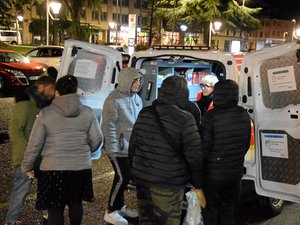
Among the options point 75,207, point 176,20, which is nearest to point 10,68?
point 75,207

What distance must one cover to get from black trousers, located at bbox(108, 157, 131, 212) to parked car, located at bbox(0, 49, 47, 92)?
411 inches

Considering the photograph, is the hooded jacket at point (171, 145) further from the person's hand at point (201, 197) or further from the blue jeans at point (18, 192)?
the blue jeans at point (18, 192)

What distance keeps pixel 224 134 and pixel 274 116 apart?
0.65m

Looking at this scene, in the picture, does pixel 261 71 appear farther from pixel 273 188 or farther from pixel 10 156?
pixel 10 156

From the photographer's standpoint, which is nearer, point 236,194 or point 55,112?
point 55,112

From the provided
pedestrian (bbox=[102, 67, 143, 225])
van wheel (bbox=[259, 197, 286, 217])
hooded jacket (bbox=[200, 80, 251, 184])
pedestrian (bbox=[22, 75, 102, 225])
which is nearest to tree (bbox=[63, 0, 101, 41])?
pedestrian (bbox=[102, 67, 143, 225])

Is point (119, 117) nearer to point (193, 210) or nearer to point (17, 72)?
point (193, 210)

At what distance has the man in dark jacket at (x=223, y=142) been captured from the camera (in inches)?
145

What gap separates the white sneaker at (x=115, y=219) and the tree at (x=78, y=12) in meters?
25.4

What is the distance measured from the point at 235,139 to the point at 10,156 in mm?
5019

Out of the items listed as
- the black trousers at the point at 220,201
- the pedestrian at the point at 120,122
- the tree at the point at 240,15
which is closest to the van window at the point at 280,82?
the black trousers at the point at 220,201

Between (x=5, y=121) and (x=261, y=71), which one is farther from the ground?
(x=261, y=71)

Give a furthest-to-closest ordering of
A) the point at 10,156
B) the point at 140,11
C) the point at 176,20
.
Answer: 1. the point at 140,11
2. the point at 176,20
3. the point at 10,156

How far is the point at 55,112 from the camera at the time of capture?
3500mm
